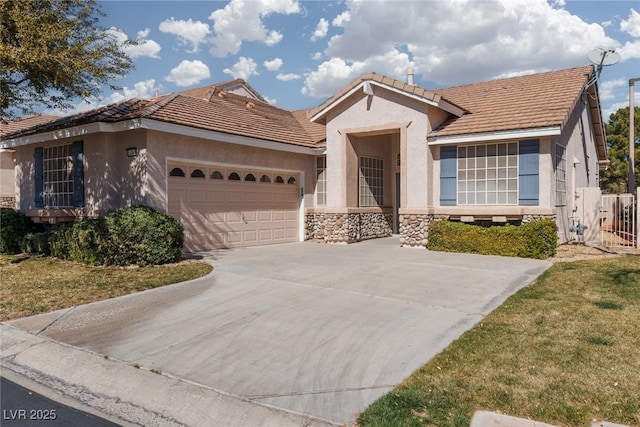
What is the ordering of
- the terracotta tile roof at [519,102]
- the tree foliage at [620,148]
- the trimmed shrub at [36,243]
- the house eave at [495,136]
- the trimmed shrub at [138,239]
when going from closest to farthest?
the trimmed shrub at [138,239] → the house eave at [495,136] → the trimmed shrub at [36,243] → the terracotta tile roof at [519,102] → the tree foliage at [620,148]

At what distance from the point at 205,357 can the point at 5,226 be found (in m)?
12.2

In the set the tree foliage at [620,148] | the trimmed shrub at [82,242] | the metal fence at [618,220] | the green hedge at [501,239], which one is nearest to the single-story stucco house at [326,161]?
the green hedge at [501,239]

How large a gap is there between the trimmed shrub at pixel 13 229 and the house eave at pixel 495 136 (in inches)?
509

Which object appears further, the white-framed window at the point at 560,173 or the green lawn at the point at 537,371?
the white-framed window at the point at 560,173

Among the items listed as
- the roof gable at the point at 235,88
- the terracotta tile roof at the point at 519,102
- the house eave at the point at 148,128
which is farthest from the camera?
the roof gable at the point at 235,88

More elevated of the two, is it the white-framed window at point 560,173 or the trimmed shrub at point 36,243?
the white-framed window at point 560,173

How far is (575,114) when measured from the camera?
639 inches

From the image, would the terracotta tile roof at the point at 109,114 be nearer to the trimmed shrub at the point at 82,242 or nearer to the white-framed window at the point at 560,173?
the trimmed shrub at the point at 82,242

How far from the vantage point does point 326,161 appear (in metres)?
16.8

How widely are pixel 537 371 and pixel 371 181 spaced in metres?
13.0

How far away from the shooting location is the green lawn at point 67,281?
769 centimetres

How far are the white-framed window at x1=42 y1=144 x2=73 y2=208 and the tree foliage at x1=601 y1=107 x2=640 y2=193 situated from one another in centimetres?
2996

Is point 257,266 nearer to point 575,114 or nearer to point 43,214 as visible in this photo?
point 43,214

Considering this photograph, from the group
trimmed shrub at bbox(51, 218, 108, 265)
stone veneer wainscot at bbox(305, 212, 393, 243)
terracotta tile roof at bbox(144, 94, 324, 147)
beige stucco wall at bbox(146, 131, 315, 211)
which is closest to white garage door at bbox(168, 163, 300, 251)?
beige stucco wall at bbox(146, 131, 315, 211)
